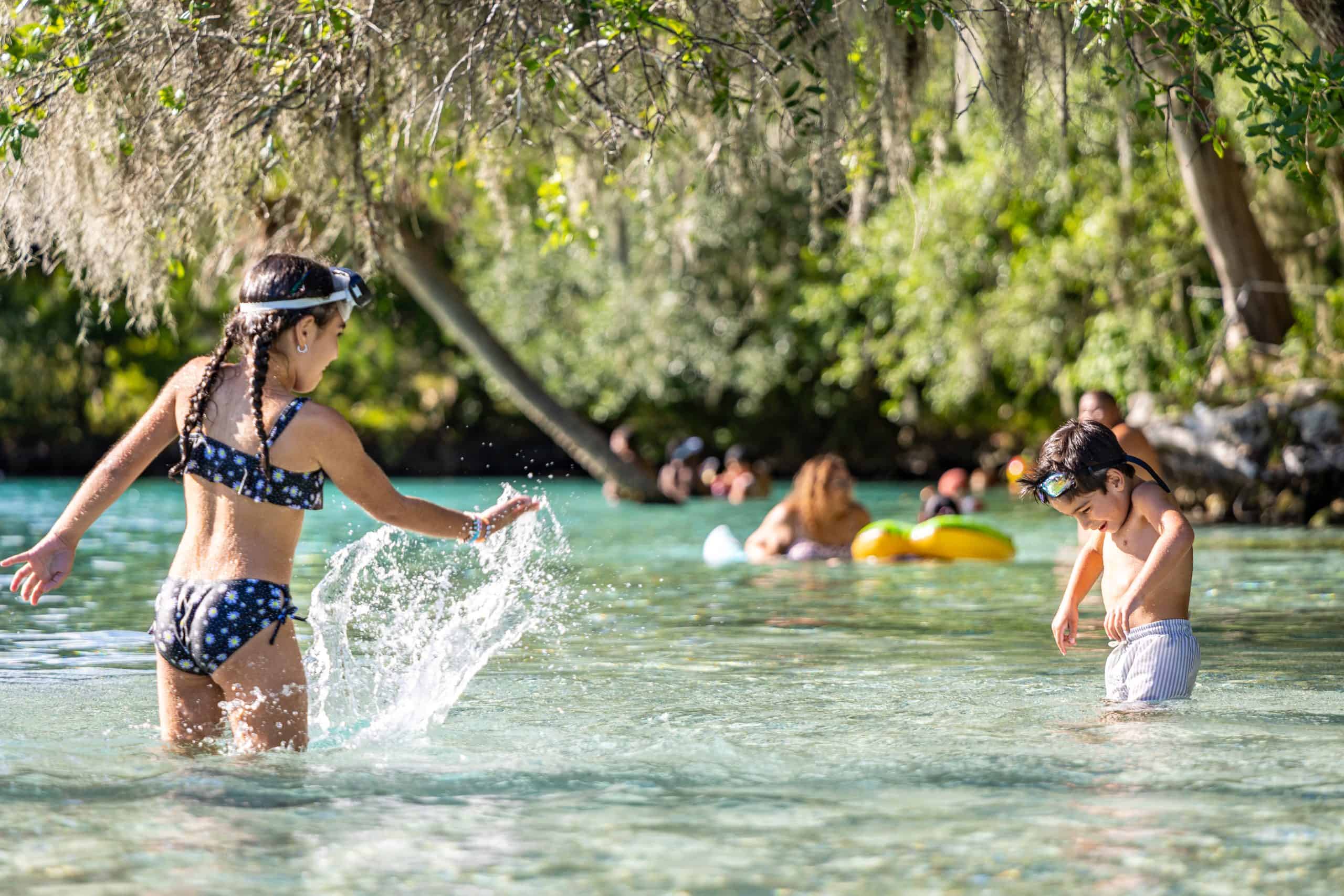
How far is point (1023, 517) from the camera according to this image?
22.8m

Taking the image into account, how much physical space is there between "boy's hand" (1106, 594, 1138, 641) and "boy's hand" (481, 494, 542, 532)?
7.79 feet

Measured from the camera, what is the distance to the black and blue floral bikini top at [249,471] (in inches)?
193

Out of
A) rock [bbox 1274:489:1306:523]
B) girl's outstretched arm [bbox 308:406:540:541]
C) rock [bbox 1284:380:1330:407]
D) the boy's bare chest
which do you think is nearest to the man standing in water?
the boy's bare chest

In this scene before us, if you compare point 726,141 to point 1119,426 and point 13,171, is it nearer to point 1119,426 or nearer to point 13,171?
point 1119,426

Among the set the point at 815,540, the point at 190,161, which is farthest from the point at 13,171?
the point at 815,540

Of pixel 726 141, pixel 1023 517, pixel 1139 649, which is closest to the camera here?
pixel 1139 649

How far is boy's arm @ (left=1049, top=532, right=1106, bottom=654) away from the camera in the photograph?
22.0 feet

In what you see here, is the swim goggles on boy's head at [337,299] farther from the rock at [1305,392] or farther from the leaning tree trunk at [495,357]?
the rock at [1305,392]

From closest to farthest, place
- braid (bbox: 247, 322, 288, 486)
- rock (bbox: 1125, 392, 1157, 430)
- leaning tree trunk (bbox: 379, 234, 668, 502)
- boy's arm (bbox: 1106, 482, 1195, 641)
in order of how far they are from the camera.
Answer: braid (bbox: 247, 322, 288, 486)
boy's arm (bbox: 1106, 482, 1195, 641)
leaning tree trunk (bbox: 379, 234, 668, 502)
rock (bbox: 1125, 392, 1157, 430)

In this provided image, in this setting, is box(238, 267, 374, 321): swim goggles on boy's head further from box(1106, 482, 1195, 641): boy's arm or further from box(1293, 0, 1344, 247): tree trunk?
box(1293, 0, 1344, 247): tree trunk

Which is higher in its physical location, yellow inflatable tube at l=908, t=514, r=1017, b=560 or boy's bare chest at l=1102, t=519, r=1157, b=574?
boy's bare chest at l=1102, t=519, r=1157, b=574

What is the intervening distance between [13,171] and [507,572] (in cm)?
350

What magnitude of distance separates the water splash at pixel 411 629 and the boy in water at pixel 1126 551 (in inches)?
74.3

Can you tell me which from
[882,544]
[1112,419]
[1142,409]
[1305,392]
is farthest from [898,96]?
[1142,409]
